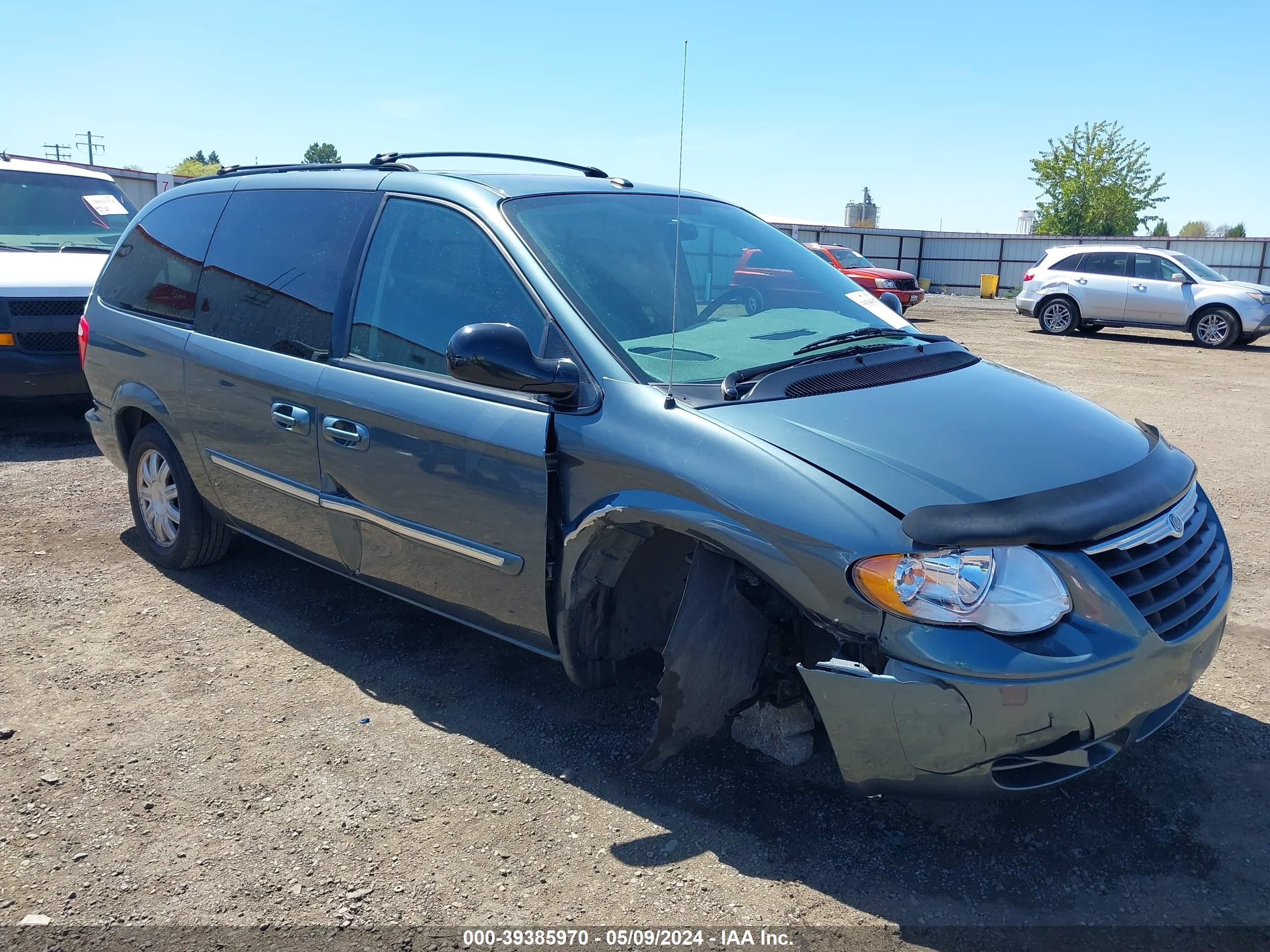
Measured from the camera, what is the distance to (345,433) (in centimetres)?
359

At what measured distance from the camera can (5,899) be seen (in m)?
2.60

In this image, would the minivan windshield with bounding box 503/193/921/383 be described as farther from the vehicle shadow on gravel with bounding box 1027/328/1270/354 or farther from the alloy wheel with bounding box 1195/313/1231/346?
the alloy wheel with bounding box 1195/313/1231/346

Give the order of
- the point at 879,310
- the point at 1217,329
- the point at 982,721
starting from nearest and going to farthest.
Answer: the point at 982,721 → the point at 879,310 → the point at 1217,329

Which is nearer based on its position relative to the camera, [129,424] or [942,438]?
[942,438]

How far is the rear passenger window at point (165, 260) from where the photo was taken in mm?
4512

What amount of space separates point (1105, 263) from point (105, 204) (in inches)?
647

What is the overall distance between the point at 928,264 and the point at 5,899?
3432 centimetres

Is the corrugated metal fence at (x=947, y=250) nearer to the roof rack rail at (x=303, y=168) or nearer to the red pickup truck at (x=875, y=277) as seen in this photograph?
the red pickup truck at (x=875, y=277)

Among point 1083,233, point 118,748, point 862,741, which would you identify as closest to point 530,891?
point 862,741

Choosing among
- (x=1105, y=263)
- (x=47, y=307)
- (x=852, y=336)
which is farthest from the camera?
(x=1105, y=263)

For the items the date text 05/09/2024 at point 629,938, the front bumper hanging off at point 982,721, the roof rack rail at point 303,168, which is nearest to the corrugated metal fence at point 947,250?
the roof rack rail at point 303,168

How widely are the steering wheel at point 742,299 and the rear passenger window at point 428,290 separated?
76cm

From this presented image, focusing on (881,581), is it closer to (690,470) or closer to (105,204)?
(690,470)

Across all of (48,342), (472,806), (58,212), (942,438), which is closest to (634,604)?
(472,806)
